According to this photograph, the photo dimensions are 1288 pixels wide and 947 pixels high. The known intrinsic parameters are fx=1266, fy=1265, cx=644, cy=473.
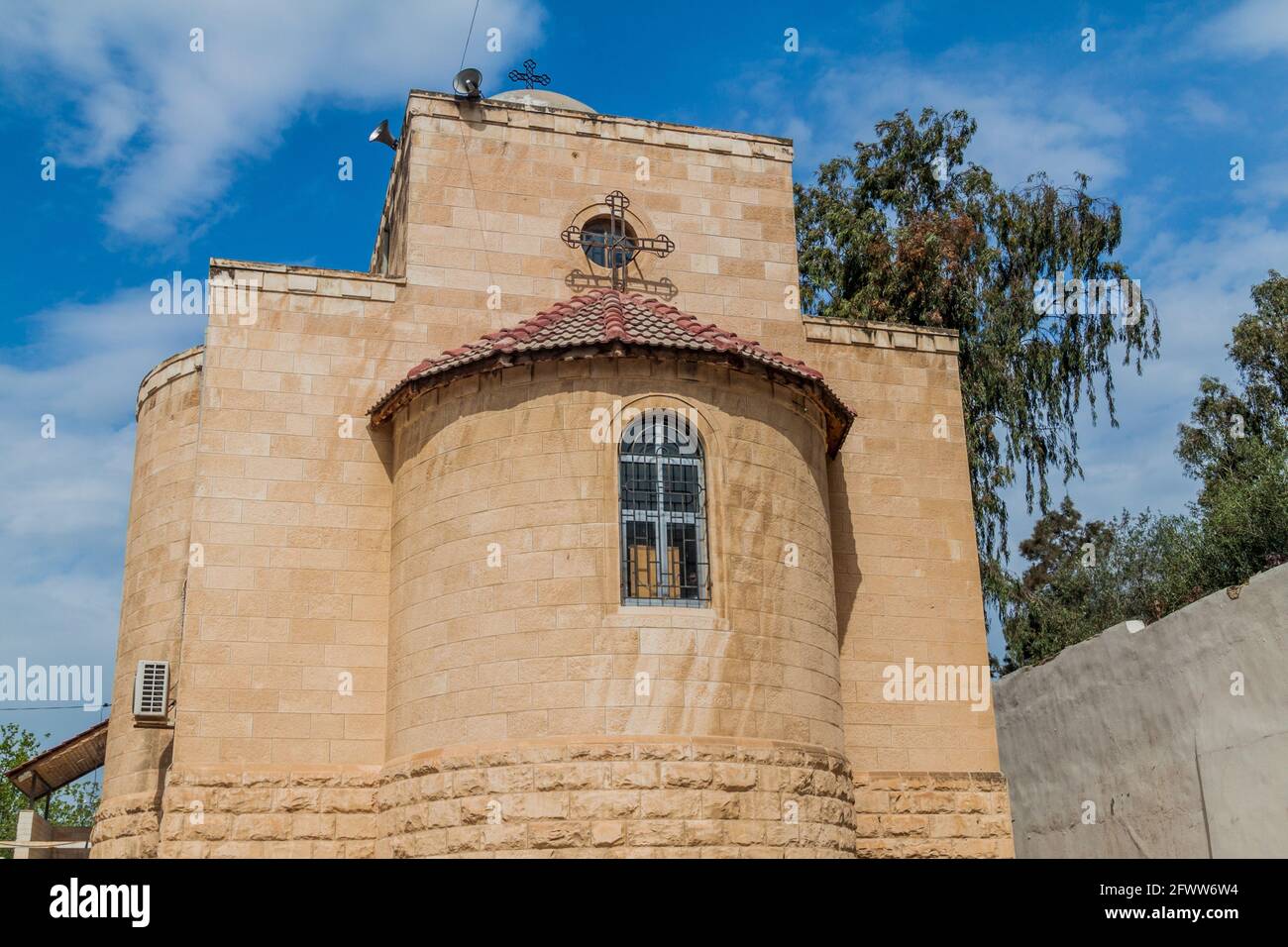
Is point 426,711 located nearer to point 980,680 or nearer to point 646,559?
point 646,559

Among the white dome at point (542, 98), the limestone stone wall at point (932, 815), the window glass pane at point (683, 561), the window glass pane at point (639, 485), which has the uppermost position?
the white dome at point (542, 98)

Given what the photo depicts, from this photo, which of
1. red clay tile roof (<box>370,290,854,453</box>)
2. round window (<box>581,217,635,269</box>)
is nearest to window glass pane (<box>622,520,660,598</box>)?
red clay tile roof (<box>370,290,854,453</box>)

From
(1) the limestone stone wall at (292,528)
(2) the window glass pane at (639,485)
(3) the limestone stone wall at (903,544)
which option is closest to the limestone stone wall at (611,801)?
(1) the limestone stone wall at (292,528)

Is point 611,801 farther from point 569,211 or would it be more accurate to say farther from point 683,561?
point 569,211

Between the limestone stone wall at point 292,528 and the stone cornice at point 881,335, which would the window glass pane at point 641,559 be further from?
the stone cornice at point 881,335

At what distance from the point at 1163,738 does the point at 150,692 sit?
11744mm

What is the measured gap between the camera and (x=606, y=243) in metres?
16.7

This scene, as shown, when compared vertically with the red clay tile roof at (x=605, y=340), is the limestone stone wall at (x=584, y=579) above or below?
below

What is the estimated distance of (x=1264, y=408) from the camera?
29.4 m

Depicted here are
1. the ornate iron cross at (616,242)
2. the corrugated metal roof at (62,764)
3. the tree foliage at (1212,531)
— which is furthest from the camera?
the tree foliage at (1212,531)

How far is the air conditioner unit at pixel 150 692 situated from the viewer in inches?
560

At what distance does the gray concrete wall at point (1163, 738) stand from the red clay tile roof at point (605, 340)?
15.5ft

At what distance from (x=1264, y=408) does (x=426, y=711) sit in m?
23.7
